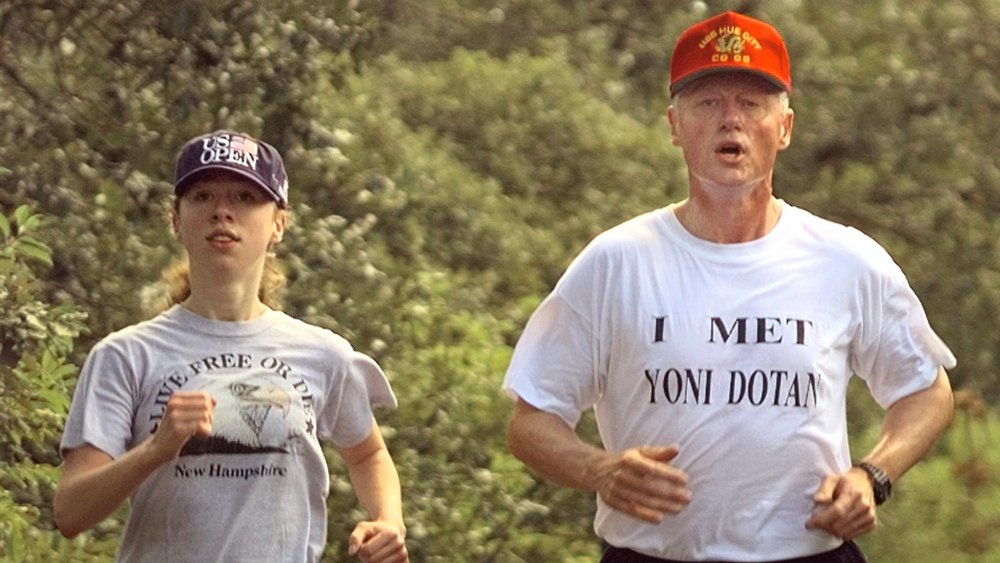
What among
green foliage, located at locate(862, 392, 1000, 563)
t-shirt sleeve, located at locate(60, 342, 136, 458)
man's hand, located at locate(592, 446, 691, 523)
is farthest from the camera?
green foliage, located at locate(862, 392, 1000, 563)

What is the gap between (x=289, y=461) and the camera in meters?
4.89

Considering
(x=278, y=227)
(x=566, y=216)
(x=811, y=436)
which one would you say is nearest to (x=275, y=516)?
(x=278, y=227)

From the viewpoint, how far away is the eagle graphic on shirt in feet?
15.8

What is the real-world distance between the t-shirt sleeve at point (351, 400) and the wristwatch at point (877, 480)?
0.96 meters

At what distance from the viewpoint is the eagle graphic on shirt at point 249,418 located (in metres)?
4.83

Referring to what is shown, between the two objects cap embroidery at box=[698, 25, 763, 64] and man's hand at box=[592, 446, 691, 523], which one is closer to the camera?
man's hand at box=[592, 446, 691, 523]

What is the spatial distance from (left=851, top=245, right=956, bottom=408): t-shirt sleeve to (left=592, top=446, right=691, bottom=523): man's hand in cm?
52

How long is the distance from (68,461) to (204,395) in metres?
0.41

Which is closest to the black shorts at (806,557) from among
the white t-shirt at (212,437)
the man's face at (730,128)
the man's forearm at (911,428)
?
the man's forearm at (911,428)

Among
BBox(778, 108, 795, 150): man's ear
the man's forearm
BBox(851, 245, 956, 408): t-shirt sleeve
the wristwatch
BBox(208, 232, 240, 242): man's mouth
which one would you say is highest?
BBox(778, 108, 795, 150): man's ear

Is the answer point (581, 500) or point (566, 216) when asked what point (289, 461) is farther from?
point (566, 216)

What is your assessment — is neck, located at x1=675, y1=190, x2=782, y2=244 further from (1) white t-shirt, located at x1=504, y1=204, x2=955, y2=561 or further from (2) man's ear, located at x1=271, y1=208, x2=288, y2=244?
(2) man's ear, located at x1=271, y1=208, x2=288, y2=244

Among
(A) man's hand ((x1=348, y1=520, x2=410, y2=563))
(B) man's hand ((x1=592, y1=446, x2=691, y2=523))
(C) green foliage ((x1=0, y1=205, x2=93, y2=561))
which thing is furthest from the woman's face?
(C) green foliage ((x1=0, y1=205, x2=93, y2=561))

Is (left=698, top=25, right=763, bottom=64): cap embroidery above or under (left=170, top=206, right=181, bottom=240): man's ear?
above
